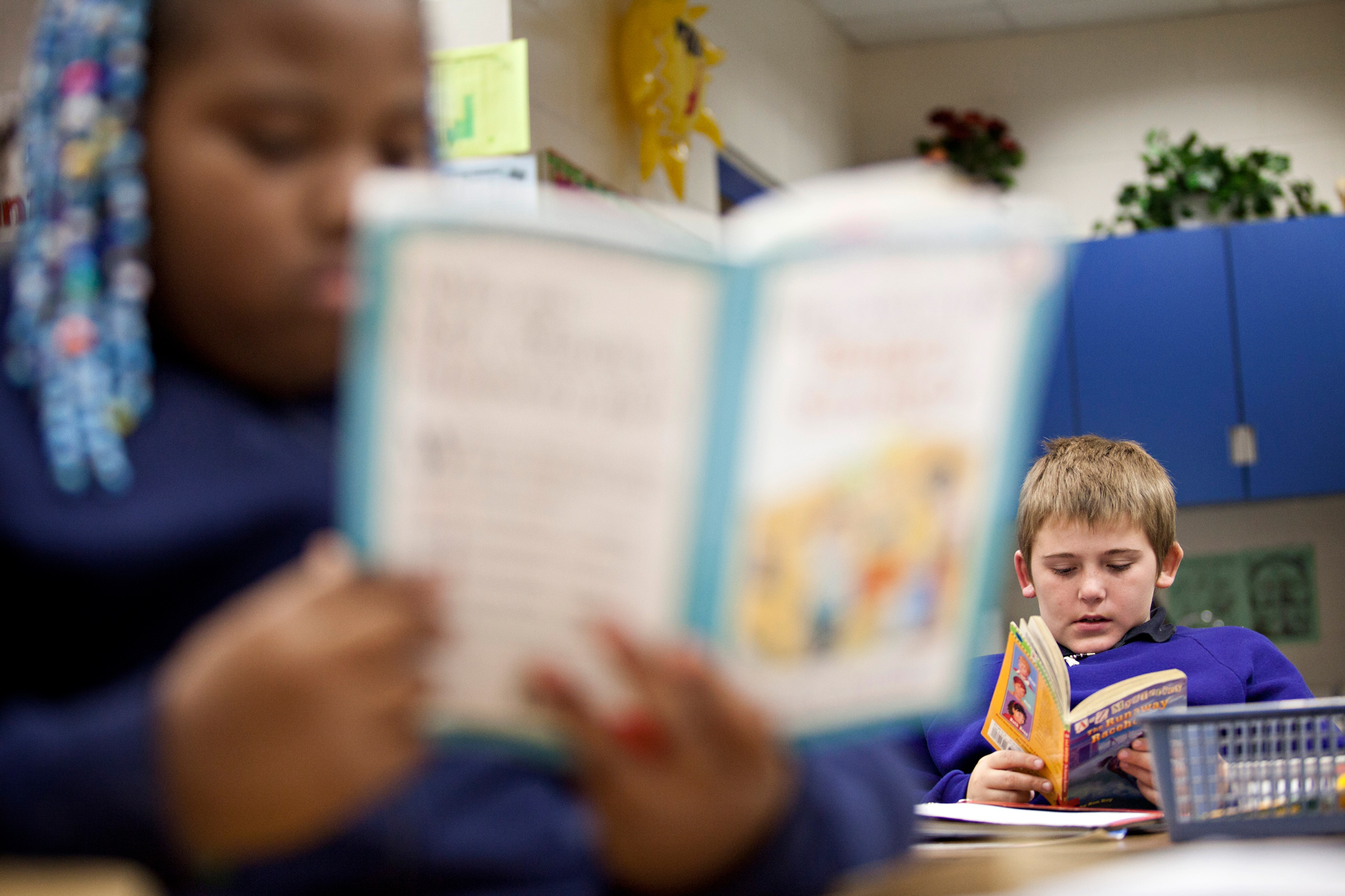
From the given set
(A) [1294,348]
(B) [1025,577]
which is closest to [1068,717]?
(B) [1025,577]

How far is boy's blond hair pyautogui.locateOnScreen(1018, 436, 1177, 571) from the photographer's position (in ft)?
6.63

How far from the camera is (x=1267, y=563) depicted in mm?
4426

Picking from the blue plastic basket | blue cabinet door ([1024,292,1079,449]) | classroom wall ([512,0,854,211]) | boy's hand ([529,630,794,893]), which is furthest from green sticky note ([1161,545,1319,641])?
boy's hand ([529,630,794,893])

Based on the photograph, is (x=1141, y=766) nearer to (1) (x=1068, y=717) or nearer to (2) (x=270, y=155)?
(1) (x=1068, y=717)

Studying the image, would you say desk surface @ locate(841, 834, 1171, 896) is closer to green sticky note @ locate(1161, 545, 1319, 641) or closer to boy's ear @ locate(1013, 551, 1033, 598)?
boy's ear @ locate(1013, 551, 1033, 598)

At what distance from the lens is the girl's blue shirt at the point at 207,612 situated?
0.55 m

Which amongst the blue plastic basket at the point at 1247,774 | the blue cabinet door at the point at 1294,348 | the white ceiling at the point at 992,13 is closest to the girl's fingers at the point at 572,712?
the blue plastic basket at the point at 1247,774

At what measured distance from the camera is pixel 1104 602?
1961mm

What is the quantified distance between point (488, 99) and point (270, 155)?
2.22 metres

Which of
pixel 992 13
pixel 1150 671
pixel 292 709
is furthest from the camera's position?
pixel 992 13

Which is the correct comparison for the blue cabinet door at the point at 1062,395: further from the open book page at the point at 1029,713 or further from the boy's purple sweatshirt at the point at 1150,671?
the open book page at the point at 1029,713

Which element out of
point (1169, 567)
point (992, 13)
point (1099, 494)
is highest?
point (992, 13)

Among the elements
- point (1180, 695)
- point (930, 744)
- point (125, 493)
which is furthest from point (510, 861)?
point (930, 744)

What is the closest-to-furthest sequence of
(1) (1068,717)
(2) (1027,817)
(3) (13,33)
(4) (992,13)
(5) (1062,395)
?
(2) (1027,817) < (1) (1068,717) < (3) (13,33) < (5) (1062,395) < (4) (992,13)
